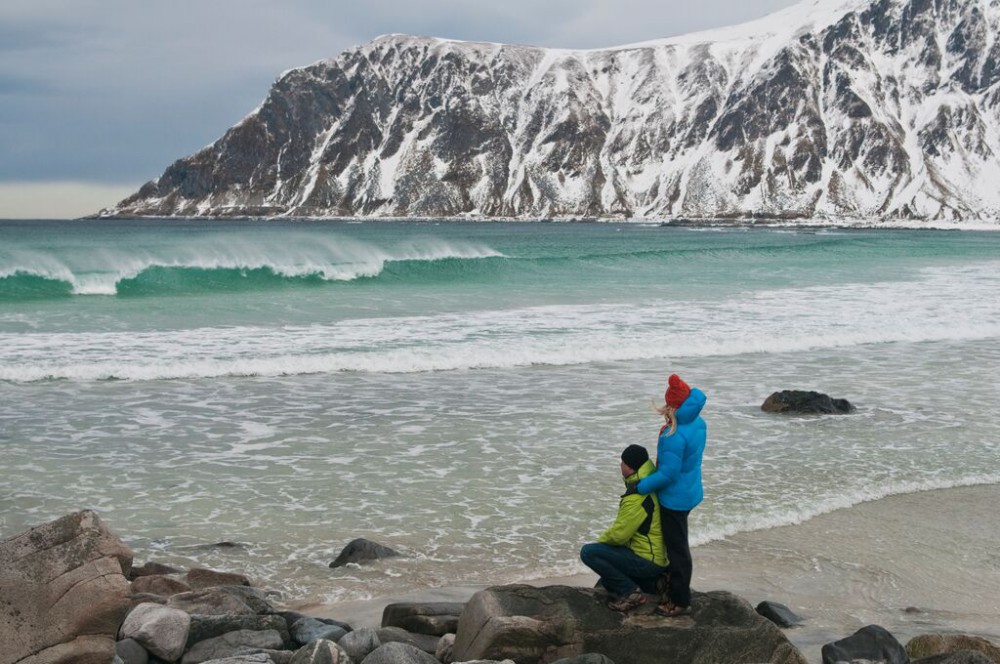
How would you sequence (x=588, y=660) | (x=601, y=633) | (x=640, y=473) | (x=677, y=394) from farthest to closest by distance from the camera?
(x=640, y=473), (x=677, y=394), (x=601, y=633), (x=588, y=660)

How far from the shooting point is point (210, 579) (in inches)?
305

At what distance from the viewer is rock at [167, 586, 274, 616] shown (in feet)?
22.4

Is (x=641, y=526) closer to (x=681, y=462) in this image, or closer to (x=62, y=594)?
(x=681, y=462)

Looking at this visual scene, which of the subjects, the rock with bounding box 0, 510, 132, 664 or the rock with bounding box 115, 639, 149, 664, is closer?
the rock with bounding box 0, 510, 132, 664

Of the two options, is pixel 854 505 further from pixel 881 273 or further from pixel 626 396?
pixel 881 273

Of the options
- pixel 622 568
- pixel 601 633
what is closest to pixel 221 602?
pixel 601 633

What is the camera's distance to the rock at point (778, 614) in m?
7.30

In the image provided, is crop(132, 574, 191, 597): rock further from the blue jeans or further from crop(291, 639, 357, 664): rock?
the blue jeans

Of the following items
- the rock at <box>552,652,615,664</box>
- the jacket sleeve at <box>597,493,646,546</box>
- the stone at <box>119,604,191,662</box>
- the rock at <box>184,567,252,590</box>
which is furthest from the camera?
the rock at <box>184,567,252,590</box>

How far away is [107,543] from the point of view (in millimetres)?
6535

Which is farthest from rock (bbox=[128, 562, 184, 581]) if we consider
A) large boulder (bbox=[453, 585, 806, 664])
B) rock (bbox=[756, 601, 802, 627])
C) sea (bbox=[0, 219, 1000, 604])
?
rock (bbox=[756, 601, 802, 627])

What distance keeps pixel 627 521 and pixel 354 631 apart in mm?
2005

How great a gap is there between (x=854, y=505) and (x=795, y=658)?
4.80m

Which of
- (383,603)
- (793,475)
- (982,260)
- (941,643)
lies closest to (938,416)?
(793,475)
